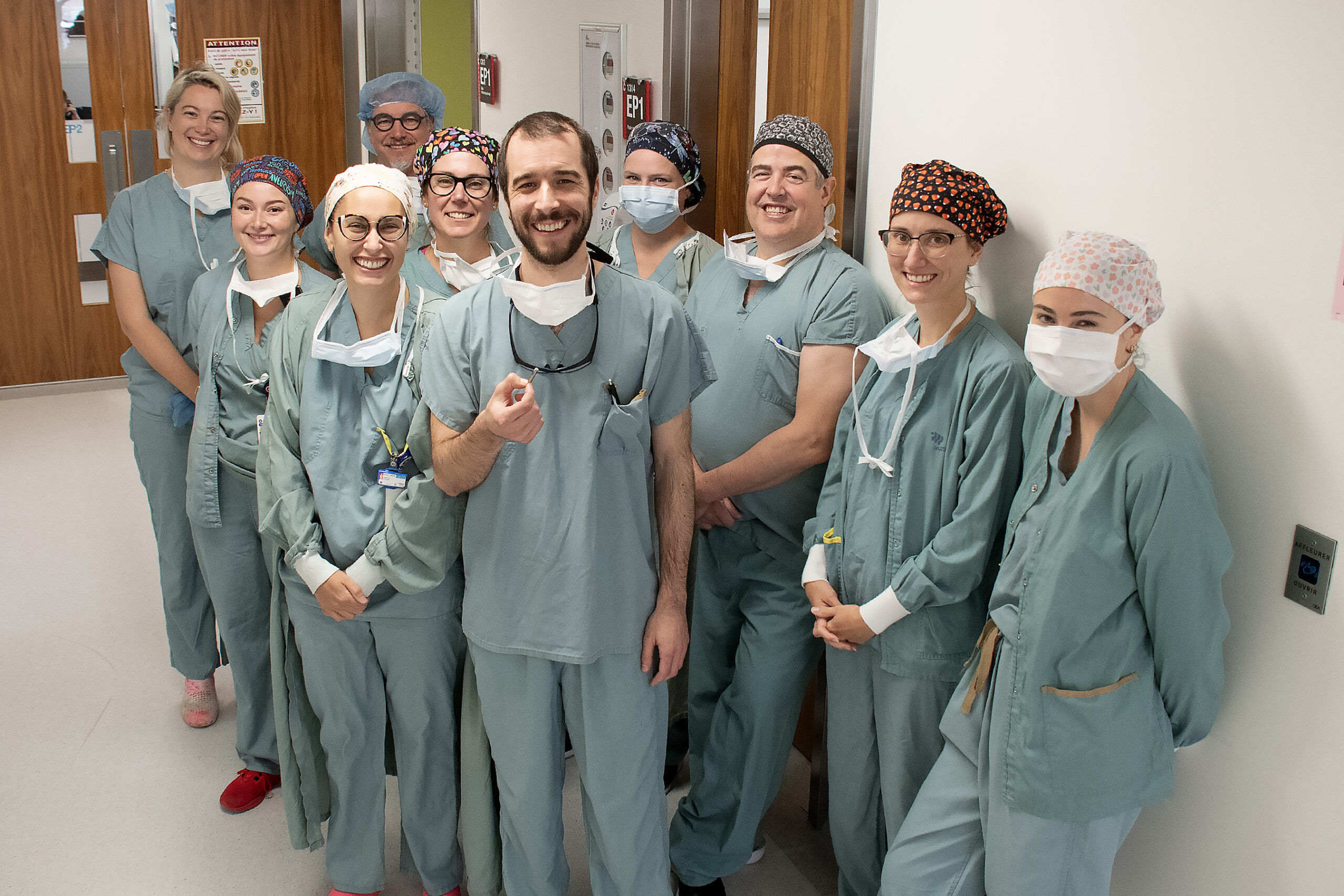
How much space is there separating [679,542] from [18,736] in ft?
7.16

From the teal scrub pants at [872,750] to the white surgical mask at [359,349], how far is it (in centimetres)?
106

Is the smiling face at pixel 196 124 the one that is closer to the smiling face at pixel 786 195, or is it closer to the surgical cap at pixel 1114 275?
the smiling face at pixel 786 195

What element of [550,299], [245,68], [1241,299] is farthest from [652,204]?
[245,68]

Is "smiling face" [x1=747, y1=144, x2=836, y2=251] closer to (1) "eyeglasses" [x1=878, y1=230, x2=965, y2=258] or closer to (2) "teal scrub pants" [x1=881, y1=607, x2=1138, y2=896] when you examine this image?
(1) "eyeglasses" [x1=878, y1=230, x2=965, y2=258]

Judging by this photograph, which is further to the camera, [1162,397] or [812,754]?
[812,754]

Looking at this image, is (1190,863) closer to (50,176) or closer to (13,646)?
(13,646)

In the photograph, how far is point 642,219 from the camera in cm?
277

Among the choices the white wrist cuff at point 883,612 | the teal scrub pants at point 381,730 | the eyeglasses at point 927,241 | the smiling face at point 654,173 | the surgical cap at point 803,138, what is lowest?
the teal scrub pants at point 381,730

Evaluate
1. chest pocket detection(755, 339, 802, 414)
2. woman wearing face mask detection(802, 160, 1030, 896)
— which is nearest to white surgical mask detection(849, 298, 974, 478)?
woman wearing face mask detection(802, 160, 1030, 896)

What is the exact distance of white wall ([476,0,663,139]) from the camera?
346 cm

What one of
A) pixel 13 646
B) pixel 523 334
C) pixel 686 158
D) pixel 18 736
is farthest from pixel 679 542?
pixel 13 646

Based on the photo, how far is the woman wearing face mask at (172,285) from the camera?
9.49 ft

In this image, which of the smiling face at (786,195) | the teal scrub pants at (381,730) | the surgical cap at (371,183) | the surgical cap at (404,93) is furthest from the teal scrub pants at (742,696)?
the surgical cap at (404,93)

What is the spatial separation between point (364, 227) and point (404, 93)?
1309 mm
